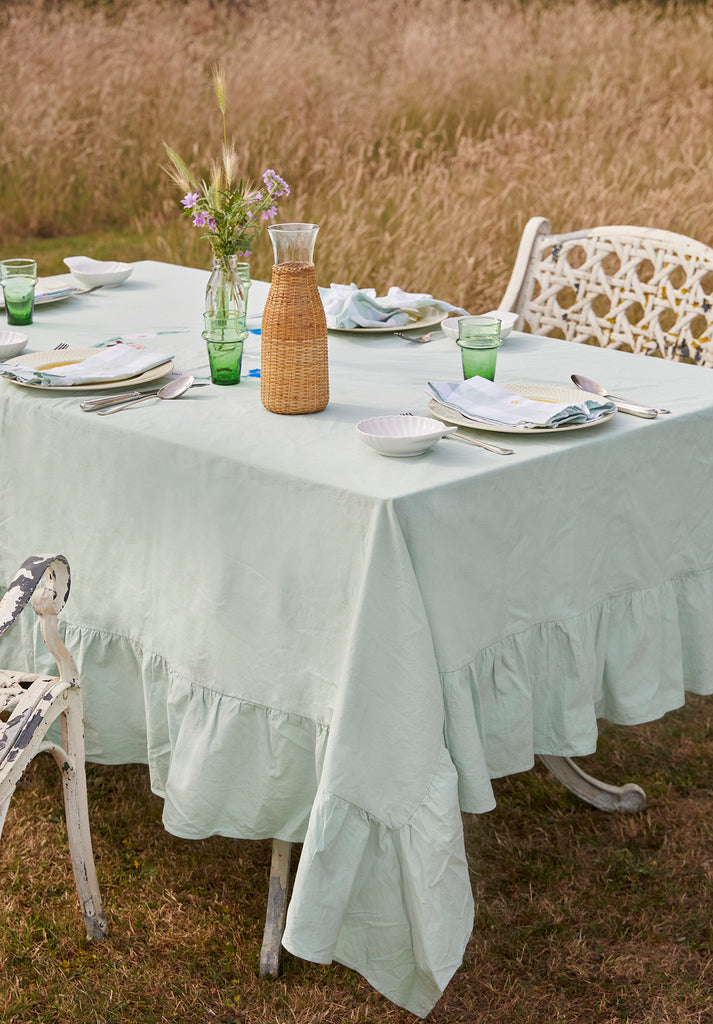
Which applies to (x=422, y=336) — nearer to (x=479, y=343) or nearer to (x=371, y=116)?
(x=479, y=343)

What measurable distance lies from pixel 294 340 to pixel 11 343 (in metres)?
0.70

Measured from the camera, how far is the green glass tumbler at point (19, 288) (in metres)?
2.29

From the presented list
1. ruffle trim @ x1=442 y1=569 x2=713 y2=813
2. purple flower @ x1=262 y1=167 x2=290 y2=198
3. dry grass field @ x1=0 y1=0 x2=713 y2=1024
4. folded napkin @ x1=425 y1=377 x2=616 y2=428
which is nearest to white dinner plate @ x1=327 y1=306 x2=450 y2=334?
purple flower @ x1=262 y1=167 x2=290 y2=198

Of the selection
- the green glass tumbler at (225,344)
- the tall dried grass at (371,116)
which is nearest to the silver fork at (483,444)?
the green glass tumbler at (225,344)

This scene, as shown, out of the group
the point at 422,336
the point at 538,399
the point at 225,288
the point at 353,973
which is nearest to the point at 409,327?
the point at 422,336

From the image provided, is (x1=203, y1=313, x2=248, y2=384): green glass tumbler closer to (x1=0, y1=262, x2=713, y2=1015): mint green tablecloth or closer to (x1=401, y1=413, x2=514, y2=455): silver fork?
(x1=0, y1=262, x2=713, y2=1015): mint green tablecloth

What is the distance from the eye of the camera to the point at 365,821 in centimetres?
148

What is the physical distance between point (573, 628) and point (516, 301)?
1375 mm

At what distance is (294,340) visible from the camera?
1.67 m

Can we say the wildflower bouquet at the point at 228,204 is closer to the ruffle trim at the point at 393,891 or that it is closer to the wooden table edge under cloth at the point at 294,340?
the wooden table edge under cloth at the point at 294,340

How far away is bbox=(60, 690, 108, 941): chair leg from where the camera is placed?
5.60 feet

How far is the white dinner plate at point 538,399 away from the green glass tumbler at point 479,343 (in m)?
0.06

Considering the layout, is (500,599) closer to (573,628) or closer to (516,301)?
(573,628)

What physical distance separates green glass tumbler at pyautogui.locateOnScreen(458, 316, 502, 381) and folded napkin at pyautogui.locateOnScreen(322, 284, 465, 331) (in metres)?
0.43
